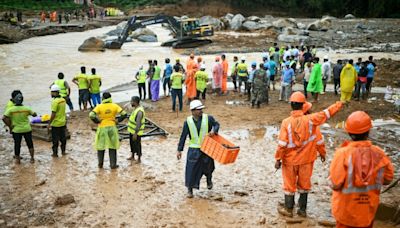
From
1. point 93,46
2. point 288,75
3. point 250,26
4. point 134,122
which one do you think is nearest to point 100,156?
point 134,122

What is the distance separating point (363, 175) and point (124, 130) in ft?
26.7

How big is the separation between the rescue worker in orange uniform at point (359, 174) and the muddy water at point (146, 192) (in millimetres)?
1790

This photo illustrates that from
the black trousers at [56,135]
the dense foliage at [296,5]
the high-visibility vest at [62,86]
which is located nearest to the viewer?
the black trousers at [56,135]

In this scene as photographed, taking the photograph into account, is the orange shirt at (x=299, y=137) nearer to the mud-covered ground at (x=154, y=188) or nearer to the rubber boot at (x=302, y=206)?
the rubber boot at (x=302, y=206)

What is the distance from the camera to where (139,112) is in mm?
8773

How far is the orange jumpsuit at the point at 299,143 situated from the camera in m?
5.94

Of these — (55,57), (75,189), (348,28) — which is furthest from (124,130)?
(348,28)

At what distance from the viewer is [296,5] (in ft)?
230

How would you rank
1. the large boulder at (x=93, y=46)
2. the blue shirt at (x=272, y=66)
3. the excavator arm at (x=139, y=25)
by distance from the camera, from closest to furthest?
the blue shirt at (x=272, y=66) → the excavator arm at (x=139, y=25) → the large boulder at (x=93, y=46)

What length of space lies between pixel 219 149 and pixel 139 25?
78.3ft

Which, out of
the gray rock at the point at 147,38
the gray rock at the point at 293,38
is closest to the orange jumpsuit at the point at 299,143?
the gray rock at the point at 293,38

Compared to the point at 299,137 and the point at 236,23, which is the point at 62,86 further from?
the point at 236,23

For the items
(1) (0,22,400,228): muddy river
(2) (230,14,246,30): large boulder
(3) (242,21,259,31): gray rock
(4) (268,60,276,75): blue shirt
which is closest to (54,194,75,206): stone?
(1) (0,22,400,228): muddy river

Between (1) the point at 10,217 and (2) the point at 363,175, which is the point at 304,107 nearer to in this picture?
(2) the point at 363,175
